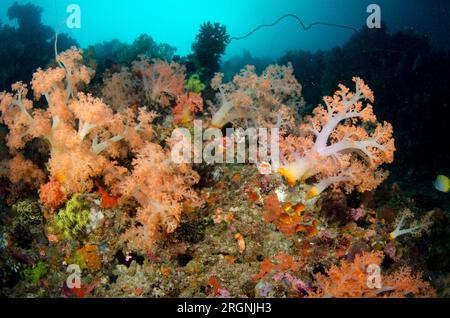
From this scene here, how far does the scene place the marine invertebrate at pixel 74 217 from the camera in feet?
18.2

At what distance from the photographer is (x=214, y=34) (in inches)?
494

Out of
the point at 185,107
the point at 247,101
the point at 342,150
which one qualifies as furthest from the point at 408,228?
the point at 185,107

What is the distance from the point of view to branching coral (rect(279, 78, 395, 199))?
5.79 m

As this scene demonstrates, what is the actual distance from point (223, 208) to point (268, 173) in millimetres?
1289

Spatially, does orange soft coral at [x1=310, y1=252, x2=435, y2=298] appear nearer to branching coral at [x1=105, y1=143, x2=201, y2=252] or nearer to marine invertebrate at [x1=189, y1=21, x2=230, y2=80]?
branching coral at [x1=105, y1=143, x2=201, y2=252]

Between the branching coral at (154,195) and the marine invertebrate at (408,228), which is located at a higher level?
the branching coral at (154,195)

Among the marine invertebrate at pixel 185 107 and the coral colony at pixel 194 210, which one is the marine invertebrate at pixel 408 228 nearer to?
the coral colony at pixel 194 210

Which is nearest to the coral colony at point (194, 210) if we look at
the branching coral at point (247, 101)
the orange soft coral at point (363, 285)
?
the orange soft coral at point (363, 285)

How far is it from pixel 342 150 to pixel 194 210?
3349mm

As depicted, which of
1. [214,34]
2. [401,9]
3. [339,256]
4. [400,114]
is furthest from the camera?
[401,9]

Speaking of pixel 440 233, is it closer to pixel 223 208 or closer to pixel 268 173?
pixel 268 173

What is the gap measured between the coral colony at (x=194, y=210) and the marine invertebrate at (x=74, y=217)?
0.8 inches
